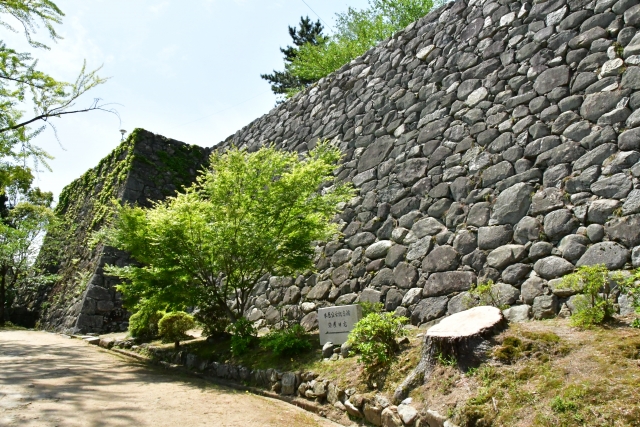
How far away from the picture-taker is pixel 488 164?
5.95 m

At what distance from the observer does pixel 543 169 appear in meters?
5.39

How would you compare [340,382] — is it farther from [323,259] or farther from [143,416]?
[323,259]

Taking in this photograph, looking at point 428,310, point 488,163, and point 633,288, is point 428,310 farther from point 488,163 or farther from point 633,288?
point 633,288

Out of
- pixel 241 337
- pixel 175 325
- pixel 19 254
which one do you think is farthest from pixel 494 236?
pixel 19 254

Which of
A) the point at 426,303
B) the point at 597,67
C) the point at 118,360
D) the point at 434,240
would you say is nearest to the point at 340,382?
the point at 426,303

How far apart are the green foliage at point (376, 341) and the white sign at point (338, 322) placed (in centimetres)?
56

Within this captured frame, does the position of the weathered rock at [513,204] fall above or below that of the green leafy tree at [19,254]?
below

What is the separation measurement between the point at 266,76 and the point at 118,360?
65.7ft

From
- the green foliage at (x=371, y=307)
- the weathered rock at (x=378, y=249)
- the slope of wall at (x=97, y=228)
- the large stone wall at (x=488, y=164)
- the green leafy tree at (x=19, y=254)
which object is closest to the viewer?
the large stone wall at (x=488, y=164)

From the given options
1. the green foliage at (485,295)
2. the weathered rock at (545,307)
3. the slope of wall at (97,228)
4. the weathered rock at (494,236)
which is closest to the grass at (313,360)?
the green foliage at (485,295)

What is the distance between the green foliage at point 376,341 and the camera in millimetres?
4293

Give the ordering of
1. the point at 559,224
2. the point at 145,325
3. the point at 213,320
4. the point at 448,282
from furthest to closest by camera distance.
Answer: the point at 145,325 → the point at 213,320 → the point at 448,282 → the point at 559,224

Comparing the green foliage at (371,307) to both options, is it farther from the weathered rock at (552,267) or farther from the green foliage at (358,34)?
the green foliage at (358,34)

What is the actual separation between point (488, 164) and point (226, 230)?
356 centimetres
